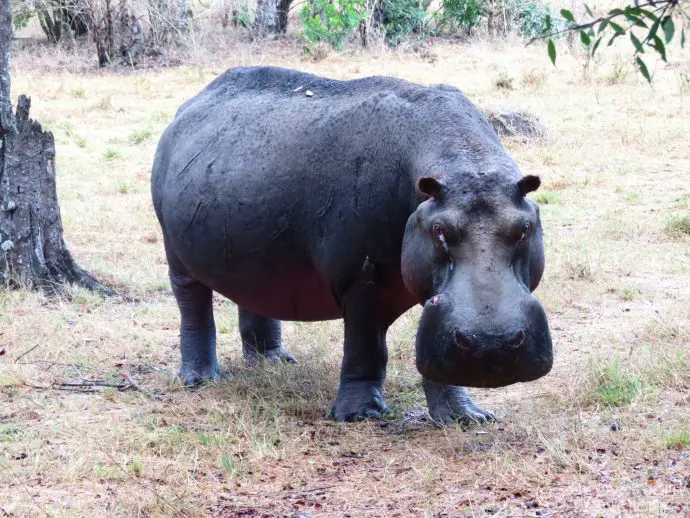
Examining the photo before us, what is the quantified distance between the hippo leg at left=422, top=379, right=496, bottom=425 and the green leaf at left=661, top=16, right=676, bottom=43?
243cm

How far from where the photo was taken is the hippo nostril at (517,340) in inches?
148

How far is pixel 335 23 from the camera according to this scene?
68.7 ft

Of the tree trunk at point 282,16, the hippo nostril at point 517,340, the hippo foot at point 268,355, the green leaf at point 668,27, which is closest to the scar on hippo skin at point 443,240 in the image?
the hippo nostril at point 517,340

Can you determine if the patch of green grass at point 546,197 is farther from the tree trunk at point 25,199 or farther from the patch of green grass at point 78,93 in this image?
the patch of green grass at point 78,93

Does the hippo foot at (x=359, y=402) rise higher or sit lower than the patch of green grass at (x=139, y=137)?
higher

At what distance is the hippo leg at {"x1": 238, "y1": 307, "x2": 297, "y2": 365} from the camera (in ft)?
20.6

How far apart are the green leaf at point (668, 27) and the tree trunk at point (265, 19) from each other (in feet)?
73.2

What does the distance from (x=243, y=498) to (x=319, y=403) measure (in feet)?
4.23

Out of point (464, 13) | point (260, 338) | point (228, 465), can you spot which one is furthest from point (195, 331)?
point (464, 13)

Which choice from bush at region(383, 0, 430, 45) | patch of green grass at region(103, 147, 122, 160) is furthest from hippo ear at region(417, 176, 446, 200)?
bush at region(383, 0, 430, 45)

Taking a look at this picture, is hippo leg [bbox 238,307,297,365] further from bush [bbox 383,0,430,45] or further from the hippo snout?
bush [bbox 383,0,430,45]

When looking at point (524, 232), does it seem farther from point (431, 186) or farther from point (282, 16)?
point (282, 16)

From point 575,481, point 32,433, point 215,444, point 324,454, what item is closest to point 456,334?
point 575,481

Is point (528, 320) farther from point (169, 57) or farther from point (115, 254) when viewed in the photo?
point (169, 57)
